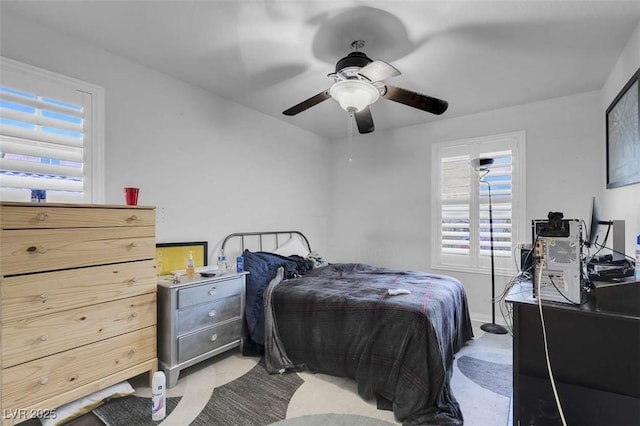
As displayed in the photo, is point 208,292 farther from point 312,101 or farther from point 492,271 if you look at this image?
point 492,271

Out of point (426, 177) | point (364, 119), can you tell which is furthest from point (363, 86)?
point (426, 177)

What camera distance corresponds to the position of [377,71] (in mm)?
1939

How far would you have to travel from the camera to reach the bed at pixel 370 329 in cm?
188

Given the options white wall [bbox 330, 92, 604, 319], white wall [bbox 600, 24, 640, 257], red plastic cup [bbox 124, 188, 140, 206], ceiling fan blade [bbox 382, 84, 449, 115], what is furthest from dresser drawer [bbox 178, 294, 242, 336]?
white wall [bbox 600, 24, 640, 257]

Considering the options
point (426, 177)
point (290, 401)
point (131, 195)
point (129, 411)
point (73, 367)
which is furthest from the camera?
point (426, 177)

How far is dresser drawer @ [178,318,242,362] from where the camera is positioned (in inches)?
88.6

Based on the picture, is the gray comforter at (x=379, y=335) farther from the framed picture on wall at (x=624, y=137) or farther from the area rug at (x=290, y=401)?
the framed picture on wall at (x=624, y=137)

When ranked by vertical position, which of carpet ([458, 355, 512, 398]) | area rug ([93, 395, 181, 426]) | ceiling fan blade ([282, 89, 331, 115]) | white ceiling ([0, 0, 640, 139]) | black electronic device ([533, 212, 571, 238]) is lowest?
carpet ([458, 355, 512, 398])

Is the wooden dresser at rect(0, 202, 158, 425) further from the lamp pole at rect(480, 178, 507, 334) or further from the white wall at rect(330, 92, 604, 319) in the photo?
the lamp pole at rect(480, 178, 507, 334)

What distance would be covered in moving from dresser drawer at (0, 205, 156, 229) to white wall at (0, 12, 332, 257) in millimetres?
494

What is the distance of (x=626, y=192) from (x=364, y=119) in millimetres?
2019

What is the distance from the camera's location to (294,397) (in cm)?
206

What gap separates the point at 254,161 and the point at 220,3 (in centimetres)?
189

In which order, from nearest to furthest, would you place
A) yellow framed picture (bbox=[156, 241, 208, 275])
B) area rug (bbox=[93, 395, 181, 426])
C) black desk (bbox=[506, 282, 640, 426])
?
black desk (bbox=[506, 282, 640, 426]) < area rug (bbox=[93, 395, 181, 426]) < yellow framed picture (bbox=[156, 241, 208, 275])
